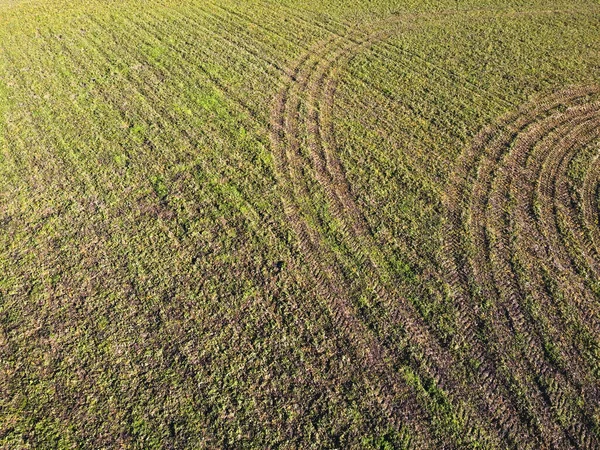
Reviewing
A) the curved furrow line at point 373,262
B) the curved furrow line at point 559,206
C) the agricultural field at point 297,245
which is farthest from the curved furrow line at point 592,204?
the curved furrow line at point 373,262

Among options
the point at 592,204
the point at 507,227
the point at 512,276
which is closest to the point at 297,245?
the point at 512,276

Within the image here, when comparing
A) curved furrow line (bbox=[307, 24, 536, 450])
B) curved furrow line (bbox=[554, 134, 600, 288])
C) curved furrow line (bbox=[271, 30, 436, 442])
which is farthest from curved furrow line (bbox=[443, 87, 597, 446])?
curved furrow line (bbox=[271, 30, 436, 442])

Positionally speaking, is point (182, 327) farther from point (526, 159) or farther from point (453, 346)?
point (526, 159)

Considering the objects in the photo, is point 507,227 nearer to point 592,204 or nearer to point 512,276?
point 512,276

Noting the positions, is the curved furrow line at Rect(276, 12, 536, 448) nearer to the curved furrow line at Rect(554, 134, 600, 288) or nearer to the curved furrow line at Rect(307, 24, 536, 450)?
the curved furrow line at Rect(307, 24, 536, 450)

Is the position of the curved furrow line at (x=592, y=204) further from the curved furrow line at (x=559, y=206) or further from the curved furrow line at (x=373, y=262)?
the curved furrow line at (x=373, y=262)
